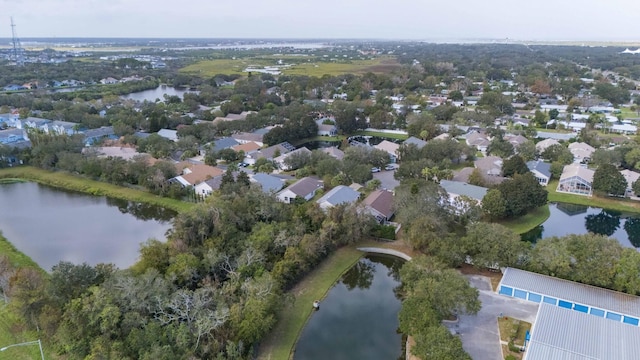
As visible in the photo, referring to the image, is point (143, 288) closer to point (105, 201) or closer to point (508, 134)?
point (105, 201)

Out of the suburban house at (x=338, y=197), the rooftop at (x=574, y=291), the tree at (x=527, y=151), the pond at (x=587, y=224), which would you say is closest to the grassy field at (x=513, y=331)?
the rooftop at (x=574, y=291)

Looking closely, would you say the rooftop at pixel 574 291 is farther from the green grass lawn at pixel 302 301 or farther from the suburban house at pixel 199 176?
the suburban house at pixel 199 176

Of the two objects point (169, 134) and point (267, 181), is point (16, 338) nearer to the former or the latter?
point (267, 181)

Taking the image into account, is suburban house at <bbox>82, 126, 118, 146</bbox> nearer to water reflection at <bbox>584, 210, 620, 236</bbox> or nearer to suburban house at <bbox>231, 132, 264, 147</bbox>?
suburban house at <bbox>231, 132, 264, 147</bbox>

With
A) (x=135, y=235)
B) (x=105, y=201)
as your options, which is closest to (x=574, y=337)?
(x=135, y=235)

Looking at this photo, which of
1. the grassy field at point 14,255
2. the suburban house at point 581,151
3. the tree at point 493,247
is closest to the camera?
the tree at point 493,247

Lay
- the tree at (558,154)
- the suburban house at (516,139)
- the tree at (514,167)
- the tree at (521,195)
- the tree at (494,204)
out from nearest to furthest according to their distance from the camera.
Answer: the tree at (494,204) → the tree at (521,195) → the tree at (514,167) → the tree at (558,154) → the suburban house at (516,139)

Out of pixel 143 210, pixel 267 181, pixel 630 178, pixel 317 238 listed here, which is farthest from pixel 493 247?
pixel 143 210

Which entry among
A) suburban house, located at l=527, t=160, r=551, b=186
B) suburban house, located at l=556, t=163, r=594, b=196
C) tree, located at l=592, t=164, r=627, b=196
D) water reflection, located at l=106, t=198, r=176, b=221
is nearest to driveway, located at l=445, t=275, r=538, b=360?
tree, located at l=592, t=164, r=627, b=196
